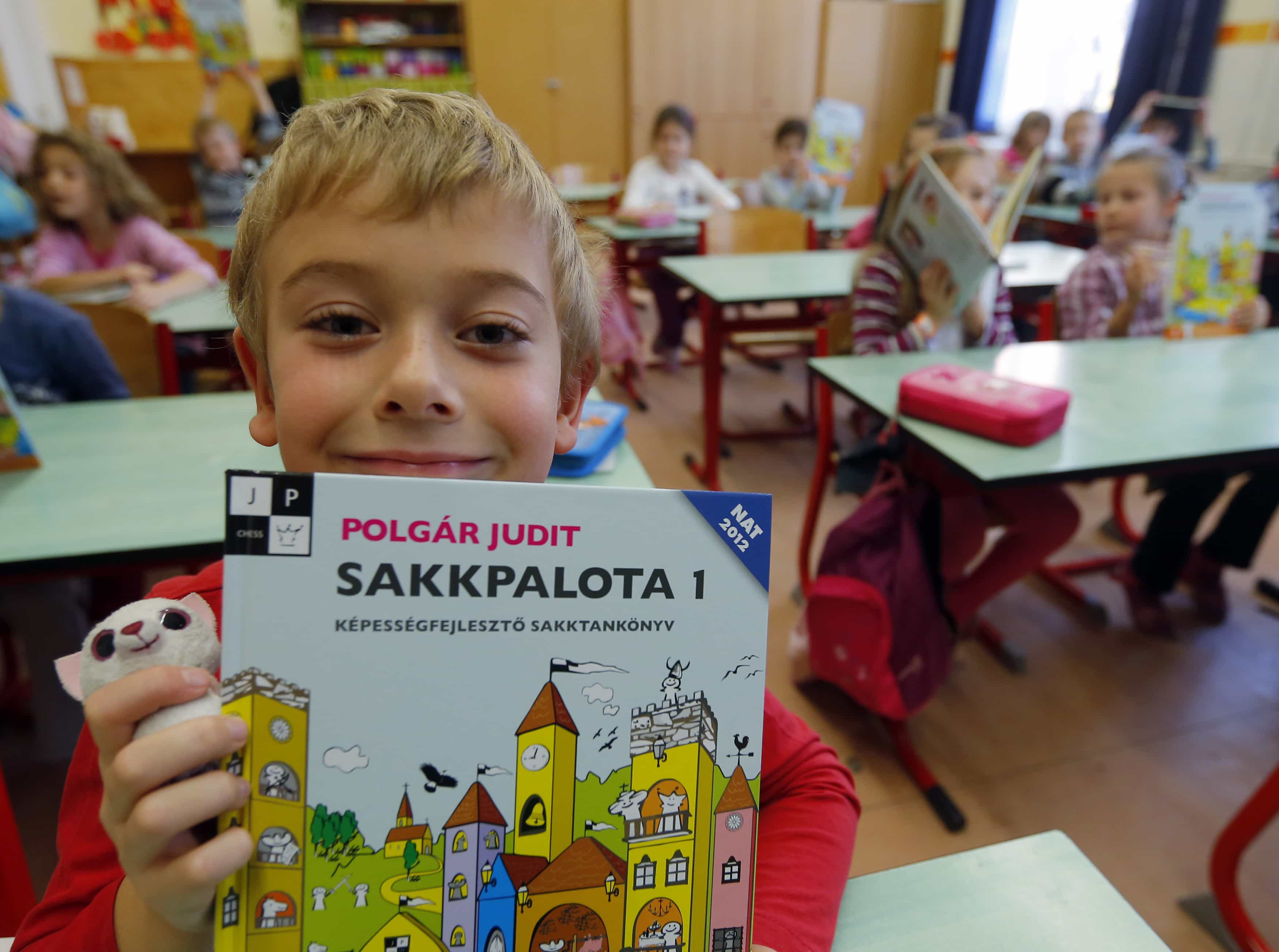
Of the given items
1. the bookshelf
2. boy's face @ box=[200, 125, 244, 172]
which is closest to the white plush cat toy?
boy's face @ box=[200, 125, 244, 172]

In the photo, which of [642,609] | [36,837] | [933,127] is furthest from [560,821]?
[933,127]

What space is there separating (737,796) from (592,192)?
15.9 ft

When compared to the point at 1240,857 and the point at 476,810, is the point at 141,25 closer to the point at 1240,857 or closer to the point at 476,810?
the point at 476,810

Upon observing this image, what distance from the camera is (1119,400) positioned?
155 centimetres

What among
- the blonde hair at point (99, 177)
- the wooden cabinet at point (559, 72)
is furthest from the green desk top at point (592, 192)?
the blonde hair at point (99, 177)

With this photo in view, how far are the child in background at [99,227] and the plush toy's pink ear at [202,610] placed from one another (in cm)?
228

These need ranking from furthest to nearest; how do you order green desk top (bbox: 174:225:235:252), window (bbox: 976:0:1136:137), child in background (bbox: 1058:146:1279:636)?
window (bbox: 976:0:1136:137) < green desk top (bbox: 174:225:235:252) < child in background (bbox: 1058:146:1279:636)

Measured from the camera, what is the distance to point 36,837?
143 cm

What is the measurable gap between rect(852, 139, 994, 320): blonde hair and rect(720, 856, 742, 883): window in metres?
1.83

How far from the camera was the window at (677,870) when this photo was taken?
1.35ft

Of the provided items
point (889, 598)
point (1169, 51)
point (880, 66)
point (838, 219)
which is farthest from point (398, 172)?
point (880, 66)

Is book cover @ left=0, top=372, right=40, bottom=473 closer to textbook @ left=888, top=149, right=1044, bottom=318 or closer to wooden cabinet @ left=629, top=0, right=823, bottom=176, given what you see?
textbook @ left=888, top=149, right=1044, bottom=318

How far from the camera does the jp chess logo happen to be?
0.34 m

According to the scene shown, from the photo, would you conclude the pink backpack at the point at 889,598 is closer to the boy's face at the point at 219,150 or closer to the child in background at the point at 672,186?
the child in background at the point at 672,186
